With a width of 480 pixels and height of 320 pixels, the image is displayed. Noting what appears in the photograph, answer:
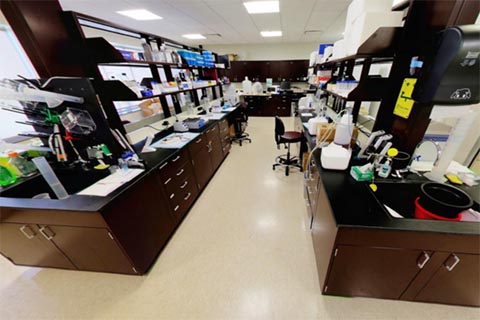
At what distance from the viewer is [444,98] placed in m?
0.94

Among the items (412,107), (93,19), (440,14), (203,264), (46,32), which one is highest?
(93,19)

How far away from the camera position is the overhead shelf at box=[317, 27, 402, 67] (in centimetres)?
119

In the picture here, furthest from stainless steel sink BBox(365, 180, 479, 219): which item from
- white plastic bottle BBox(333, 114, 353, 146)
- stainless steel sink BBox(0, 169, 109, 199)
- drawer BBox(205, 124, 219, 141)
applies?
stainless steel sink BBox(0, 169, 109, 199)

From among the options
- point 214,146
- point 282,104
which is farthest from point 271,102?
point 214,146

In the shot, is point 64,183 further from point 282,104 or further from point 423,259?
point 282,104

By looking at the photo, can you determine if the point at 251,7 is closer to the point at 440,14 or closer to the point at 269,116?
the point at 440,14

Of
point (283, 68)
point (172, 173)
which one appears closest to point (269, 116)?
point (283, 68)

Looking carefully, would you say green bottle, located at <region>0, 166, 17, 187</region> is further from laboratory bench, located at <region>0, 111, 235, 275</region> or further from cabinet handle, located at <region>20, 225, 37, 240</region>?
cabinet handle, located at <region>20, 225, 37, 240</region>

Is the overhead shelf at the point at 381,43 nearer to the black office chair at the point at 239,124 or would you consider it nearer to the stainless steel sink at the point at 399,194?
the stainless steel sink at the point at 399,194

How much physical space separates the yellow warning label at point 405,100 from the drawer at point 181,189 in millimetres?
2142

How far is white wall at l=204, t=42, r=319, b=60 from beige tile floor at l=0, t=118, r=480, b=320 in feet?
23.3

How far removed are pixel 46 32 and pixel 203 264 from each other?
2360 millimetres

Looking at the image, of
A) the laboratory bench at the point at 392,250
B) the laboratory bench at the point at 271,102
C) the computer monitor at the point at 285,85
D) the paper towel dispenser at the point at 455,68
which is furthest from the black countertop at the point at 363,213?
the computer monitor at the point at 285,85

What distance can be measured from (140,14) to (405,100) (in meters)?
4.51
